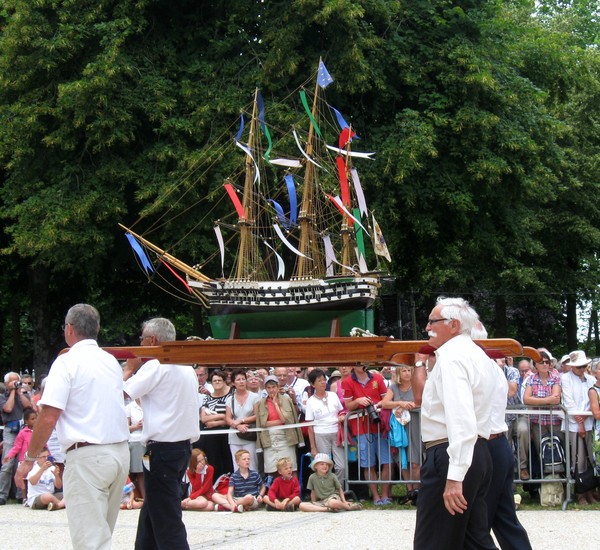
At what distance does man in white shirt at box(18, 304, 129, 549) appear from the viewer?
6.78m

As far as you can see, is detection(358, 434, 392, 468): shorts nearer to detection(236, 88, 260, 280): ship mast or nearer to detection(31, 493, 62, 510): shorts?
detection(236, 88, 260, 280): ship mast

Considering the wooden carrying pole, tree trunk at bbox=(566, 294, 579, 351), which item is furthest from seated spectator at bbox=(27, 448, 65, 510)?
tree trunk at bbox=(566, 294, 579, 351)

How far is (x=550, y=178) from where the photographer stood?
2412 cm

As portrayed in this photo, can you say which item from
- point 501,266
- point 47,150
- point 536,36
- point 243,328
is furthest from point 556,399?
point 501,266

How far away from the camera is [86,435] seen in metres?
6.84

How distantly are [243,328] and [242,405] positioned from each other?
4.53 m

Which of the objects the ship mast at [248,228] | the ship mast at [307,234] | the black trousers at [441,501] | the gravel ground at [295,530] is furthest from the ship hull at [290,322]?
the black trousers at [441,501]

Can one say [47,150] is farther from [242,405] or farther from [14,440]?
[242,405]

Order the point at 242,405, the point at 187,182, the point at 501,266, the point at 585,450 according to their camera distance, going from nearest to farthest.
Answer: the point at 585,450
the point at 242,405
the point at 187,182
the point at 501,266

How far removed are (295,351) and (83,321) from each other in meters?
1.53

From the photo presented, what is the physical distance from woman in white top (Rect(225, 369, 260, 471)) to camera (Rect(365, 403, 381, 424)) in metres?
1.67

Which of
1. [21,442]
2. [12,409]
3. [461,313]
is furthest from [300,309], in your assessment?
[12,409]

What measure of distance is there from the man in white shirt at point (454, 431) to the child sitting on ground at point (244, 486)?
25.4ft

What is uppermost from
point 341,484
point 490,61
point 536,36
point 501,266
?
point 536,36
